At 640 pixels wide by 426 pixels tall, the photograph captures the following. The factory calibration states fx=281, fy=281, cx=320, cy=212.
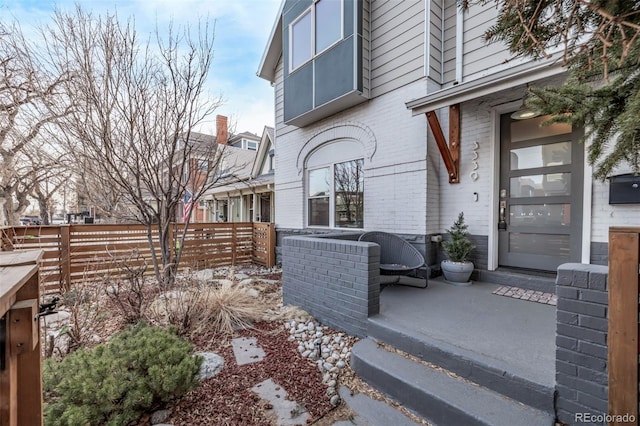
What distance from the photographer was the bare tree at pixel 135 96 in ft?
13.0

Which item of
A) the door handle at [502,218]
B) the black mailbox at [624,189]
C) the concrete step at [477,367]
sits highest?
the black mailbox at [624,189]

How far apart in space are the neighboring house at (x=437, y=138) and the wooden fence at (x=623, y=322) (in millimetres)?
2273

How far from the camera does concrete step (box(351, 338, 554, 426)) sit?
1.77m

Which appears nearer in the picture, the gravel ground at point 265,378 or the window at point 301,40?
the gravel ground at point 265,378

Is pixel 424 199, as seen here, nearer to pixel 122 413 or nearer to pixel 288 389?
pixel 288 389

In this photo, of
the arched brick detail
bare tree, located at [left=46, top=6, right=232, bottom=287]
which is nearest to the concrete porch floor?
the arched brick detail

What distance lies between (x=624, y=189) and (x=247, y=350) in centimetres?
451

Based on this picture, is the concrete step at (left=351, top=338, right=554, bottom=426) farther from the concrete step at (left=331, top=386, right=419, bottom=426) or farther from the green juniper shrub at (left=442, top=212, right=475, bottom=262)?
the green juniper shrub at (left=442, top=212, right=475, bottom=262)

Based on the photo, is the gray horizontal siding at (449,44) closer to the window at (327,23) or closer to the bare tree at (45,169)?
the window at (327,23)

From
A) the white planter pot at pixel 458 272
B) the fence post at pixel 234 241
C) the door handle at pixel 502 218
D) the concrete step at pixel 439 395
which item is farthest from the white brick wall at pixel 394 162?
the fence post at pixel 234 241

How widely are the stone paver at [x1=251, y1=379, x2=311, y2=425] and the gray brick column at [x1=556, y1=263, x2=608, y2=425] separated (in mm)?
1675

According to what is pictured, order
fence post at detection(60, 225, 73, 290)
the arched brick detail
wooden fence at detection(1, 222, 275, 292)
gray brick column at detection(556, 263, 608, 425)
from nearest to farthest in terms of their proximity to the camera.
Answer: gray brick column at detection(556, 263, 608, 425), wooden fence at detection(1, 222, 275, 292), fence post at detection(60, 225, 73, 290), the arched brick detail

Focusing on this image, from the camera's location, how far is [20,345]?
109cm

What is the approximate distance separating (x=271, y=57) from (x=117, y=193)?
5214mm
